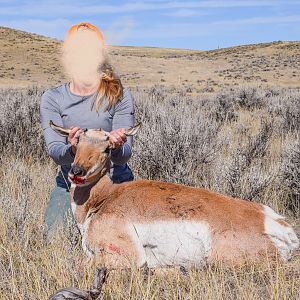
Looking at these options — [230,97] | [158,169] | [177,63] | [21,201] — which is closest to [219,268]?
[21,201]

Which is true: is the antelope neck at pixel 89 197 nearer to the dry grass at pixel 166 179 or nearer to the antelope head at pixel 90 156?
the antelope head at pixel 90 156

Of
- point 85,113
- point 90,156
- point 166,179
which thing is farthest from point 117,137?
point 166,179

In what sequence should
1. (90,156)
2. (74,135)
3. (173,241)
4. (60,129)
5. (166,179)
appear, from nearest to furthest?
(173,241), (90,156), (74,135), (60,129), (166,179)

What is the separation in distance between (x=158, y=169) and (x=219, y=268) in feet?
10.2

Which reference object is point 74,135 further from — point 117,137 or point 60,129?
point 117,137

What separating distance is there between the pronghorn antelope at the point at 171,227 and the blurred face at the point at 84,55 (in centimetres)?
111

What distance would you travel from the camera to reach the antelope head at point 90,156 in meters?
3.71

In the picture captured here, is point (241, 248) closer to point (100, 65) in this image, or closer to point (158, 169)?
point (100, 65)

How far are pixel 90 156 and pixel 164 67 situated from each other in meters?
53.3

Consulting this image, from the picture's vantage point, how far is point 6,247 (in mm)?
3984

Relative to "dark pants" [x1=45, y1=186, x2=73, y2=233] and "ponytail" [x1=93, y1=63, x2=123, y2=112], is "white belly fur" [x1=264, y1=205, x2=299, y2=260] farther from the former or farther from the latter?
"ponytail" [x1=93, y1=63, x2=123, y2=112]

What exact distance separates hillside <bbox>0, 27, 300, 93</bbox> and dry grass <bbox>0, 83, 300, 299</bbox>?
1159 inches

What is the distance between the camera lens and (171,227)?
365 centimetres

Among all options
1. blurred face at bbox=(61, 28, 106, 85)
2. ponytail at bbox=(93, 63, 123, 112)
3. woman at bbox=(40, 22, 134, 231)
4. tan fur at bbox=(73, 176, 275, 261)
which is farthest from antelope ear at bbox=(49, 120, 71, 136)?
blurred face at bbox=(61, 28, 106, 85)
